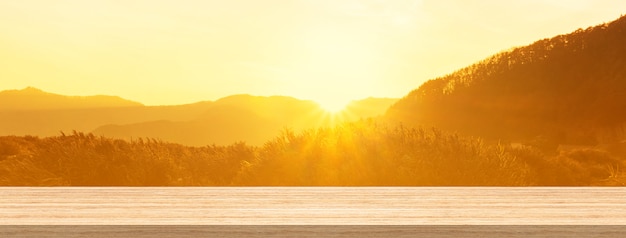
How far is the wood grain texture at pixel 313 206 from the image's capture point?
3.08m

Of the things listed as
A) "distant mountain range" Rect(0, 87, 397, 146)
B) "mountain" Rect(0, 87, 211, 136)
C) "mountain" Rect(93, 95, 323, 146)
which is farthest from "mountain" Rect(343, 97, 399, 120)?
"mountain" Rect(0, 87, 211, 136)

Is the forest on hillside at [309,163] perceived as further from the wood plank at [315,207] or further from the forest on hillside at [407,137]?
the wood plank at [315,207]

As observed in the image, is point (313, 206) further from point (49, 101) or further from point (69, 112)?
point (49, 101)

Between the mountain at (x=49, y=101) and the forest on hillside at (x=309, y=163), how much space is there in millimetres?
102347

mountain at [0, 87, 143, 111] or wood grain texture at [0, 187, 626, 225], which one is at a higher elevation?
wood grain texture at [0, 187, 626, 225]

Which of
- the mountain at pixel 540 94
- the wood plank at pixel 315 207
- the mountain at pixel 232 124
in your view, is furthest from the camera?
the mountain at pixel 232 124

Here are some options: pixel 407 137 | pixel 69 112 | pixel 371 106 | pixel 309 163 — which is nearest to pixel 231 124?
pixel 371 106

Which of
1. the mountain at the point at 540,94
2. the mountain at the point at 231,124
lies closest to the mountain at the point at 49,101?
the mountain at the point at 231,124

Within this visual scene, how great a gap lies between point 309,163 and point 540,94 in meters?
51.1

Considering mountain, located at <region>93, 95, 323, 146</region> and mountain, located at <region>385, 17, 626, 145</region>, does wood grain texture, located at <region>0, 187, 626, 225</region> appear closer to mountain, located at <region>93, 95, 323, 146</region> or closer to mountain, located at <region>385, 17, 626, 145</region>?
mountain, located at <region>385, 17, 626, 145</region>

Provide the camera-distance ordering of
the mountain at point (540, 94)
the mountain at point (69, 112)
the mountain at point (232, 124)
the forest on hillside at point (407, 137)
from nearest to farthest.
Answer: the forest on hillside at point (407, 137), the mountain at point (540, 94), the mountain at point (232, 124), the mountain at point (69, 112)

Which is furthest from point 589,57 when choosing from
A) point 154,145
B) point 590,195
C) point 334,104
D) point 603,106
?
point 590,195

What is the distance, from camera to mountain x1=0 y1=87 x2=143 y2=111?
118 metres

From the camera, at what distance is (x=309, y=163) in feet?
43.5
